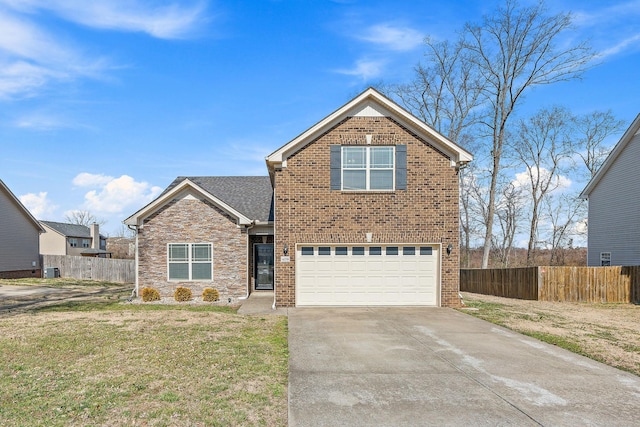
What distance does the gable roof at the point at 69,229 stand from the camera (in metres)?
44.2

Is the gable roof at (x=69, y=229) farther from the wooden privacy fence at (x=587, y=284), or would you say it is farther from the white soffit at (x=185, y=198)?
the wooden privacy fence at (x=587, y=284)

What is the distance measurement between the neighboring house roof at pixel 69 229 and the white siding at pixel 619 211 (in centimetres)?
4880

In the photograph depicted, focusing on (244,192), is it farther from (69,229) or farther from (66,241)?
(69,229)

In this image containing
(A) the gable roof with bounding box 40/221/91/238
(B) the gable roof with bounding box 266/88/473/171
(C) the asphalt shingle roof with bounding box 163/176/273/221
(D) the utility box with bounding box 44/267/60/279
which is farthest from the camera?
(A) the gable roof with bounding box 40/221/91/238

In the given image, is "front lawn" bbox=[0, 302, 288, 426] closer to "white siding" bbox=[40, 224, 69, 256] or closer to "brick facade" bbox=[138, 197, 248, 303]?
"brick facade" bbox=[138, 197, 248, 303]

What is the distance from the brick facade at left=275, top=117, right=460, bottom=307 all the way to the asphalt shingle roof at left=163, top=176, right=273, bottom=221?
4088mm

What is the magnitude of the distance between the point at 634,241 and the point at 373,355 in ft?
62.1

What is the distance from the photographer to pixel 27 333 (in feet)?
32.4

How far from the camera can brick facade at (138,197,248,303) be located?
1598 centimetres

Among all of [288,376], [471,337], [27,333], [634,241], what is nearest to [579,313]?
[471,337]

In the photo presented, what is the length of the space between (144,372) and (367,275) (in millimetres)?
8733

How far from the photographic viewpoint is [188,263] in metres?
16.1

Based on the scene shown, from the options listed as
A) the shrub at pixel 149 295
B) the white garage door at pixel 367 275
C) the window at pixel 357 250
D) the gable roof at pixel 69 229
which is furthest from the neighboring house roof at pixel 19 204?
the window at pixel 357 250

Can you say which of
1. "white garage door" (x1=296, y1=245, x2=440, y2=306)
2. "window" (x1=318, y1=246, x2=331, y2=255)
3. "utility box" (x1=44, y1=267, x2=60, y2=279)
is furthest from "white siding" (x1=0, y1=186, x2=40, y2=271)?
"window" (x1=318, y1=246, x2=331, y2=255)
